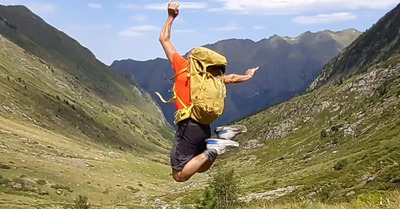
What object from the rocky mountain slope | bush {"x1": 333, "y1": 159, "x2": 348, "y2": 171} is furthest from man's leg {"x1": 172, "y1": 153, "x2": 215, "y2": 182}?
bush {"x1": 333, "y1": 159, "x2": 348, "y2": 171}

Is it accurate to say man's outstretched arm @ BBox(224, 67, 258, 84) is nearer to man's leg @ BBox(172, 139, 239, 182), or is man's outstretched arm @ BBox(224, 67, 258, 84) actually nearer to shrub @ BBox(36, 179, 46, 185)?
man's leg @ BBox(172, 139, 239, 182)

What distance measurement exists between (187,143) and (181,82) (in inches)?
55.6

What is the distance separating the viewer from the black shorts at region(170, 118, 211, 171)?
11570mm

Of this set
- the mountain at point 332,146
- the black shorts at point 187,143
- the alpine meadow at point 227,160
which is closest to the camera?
the black shorts at point 187,143

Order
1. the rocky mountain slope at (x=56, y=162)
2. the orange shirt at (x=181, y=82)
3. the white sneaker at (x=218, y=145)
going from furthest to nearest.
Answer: the rocky mountain slope at (x=56, y=162) < the orange shirt at (x=181, y=82) < the white sneaker at (x=218, y=145)

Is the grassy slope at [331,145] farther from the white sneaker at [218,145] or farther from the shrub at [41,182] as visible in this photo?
the white sneaker at [218,145]

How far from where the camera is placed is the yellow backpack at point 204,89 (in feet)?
37.5

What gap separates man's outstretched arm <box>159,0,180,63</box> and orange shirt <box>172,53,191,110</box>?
0.27 m

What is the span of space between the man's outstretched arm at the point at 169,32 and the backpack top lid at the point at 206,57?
1.85 ft

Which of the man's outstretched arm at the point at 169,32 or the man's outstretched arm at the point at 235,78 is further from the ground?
the man's outstretched arm at the point at 169,32

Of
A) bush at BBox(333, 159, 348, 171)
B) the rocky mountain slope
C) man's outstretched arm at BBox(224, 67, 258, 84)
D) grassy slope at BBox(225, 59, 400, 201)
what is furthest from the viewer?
bush at BBox(333, 159, 348, 171)

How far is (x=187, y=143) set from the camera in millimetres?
11570

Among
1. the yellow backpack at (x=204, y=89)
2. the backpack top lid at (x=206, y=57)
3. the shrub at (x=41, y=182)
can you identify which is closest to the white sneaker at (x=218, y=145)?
the yellow backpack at (x=204, y=89)

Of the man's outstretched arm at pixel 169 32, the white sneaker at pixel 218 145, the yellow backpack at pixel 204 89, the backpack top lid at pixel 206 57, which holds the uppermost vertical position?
the man's outstretched arm at pixel 169 32
